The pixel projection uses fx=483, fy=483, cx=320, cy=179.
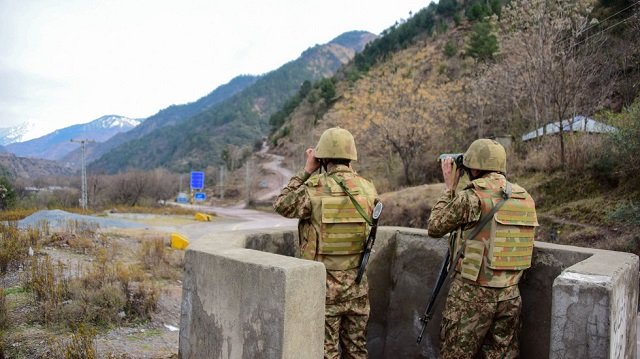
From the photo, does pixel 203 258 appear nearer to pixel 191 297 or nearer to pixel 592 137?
pixel 191 297

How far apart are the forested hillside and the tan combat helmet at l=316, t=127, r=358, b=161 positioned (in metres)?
6.82

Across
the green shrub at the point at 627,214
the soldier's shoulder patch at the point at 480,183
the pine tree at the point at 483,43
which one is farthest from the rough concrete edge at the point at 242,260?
the pine tree at the point at 483,43

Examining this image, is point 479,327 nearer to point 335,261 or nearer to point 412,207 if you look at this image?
point 335,261

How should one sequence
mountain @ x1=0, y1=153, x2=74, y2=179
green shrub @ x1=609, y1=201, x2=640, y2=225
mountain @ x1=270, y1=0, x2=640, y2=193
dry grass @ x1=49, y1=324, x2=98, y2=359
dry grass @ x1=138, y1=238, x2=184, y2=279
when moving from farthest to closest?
mountain @ x1=0, y1=153, x2=74, y2=179 < mountain @ x1=270, y1=0, x2=640, y2=193 < dry grass @ x1=138, y1=238, x2=184, y2=279 < green shrub @ x1=609, y1=201, x2=640, y2=225 < dry grass @ x1=49, y1=324, x2=98, y2=359

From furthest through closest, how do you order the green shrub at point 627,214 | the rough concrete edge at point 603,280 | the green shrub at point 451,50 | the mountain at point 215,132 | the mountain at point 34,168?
the mountain at point 215,132 → the mountain at point 34,168 → the green shrub at point 451,50 → the green shrub at point 627,214 → the rough concrete edge at point 603,280

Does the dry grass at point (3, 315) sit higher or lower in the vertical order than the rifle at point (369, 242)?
lower

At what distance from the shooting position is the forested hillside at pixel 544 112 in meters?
9.88

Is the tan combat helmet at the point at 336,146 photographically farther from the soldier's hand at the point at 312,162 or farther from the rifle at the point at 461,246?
the rifle at the point at 461,246

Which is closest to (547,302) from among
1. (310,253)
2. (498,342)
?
(498,342)

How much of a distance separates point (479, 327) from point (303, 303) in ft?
4.26

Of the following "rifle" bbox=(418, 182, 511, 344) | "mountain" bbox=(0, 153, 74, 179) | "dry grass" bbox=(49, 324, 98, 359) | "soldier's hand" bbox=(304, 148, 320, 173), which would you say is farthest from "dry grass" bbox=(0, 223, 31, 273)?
"mountain" bbox=(0, 153, 74, 179)

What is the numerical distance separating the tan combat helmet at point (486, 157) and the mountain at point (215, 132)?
291 ft

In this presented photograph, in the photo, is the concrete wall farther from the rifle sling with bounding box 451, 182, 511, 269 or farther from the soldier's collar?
the soldier's collar

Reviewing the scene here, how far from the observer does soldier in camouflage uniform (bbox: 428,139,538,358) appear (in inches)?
110
